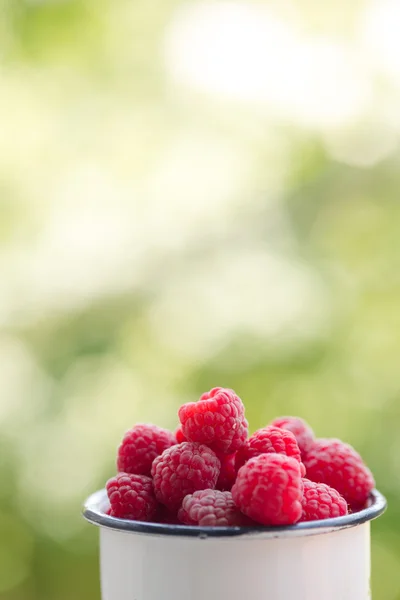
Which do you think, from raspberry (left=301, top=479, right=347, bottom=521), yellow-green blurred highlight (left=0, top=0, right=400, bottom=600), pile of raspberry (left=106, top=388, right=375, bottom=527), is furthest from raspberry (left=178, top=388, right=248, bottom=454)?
yellow-green blurred highlight (left=0, top=0, right=400, bottom=600)

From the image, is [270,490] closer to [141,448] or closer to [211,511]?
[211,511]

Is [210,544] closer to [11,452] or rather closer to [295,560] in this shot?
[295,560]

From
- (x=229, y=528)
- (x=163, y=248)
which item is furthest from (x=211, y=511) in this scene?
(x=163, y=248)

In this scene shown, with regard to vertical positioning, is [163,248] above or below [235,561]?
above

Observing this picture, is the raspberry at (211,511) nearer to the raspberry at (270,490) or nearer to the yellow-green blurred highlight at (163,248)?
the raspberry at (270,490)

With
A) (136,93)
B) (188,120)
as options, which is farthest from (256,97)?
(136,93)
